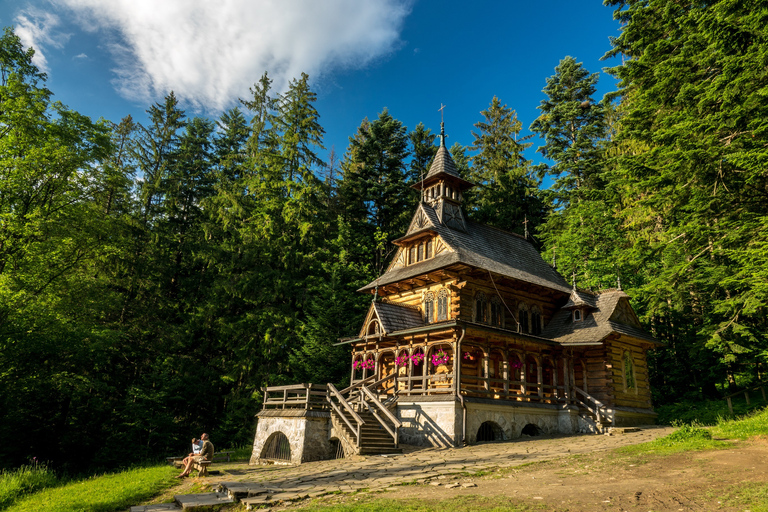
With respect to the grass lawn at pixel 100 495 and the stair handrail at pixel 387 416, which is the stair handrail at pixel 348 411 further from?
the grass lawn at pixel 100 495

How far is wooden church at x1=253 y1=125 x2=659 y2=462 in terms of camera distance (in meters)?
19.6

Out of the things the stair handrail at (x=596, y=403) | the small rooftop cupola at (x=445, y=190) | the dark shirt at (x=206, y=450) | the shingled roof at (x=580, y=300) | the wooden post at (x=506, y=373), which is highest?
the small rooftop cupola at (x=445, y=190)

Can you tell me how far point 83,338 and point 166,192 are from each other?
47.2ft

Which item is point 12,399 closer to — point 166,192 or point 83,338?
point 83,338

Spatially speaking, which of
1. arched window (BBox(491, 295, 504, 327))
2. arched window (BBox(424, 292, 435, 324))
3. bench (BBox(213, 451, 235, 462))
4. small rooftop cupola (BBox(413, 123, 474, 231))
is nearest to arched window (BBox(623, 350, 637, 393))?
arched window (BBox(491, 295, 504, 327))

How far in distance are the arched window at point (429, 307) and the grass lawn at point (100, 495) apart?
1337 centimetres

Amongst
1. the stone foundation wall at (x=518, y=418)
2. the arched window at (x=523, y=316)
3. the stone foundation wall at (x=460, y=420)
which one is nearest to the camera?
the stone foundation wall at (x=460, y=420)

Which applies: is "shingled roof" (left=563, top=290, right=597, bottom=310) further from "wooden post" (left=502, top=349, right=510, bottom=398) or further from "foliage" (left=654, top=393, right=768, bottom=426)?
"foliage" (left=654, top=393, right=768, bottom=426)

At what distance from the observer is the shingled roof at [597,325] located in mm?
23344

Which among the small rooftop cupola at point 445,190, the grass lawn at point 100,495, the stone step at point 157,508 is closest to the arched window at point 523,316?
the small rooftop cupola at point 445,190

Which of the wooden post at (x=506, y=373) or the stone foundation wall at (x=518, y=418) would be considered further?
the wooden post at (x=506, y=373)

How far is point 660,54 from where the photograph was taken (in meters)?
22.9

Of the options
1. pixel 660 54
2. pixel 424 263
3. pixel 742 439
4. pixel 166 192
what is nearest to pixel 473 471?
pixel 742 439

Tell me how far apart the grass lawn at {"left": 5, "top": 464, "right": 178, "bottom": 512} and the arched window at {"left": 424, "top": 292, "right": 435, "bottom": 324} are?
1337cm
